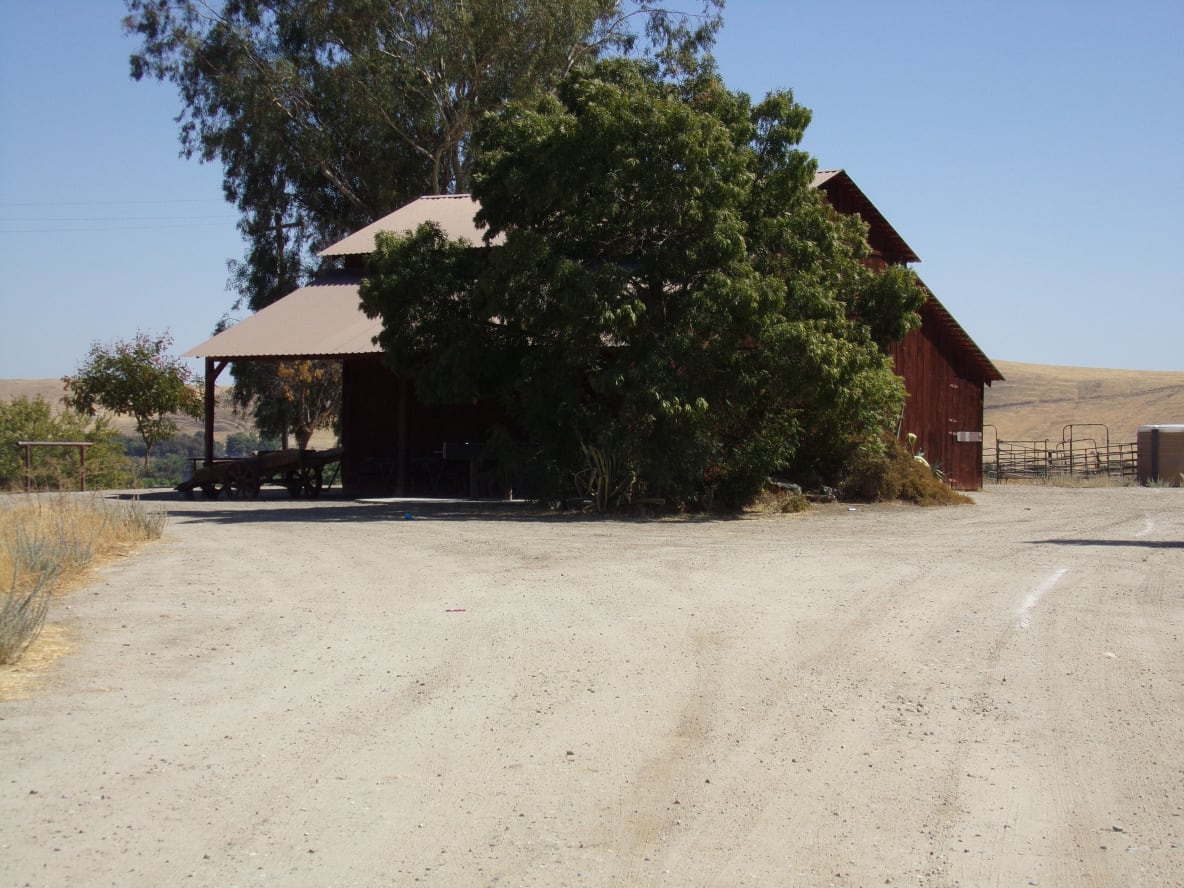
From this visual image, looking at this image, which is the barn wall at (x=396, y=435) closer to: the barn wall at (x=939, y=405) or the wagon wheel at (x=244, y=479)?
the wagon wheel at (x=244, y=479)

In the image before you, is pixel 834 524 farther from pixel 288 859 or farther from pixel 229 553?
pixel 288 859

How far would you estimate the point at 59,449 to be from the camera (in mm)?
32969

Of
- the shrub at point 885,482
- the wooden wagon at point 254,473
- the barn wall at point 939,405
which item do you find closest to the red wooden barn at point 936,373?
the barn wall at point 939,405

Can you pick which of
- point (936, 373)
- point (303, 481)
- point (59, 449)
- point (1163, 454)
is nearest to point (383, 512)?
point (303, 481)

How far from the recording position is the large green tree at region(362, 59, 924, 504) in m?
18.7

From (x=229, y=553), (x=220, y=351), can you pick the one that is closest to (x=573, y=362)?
(x=229, y=553)

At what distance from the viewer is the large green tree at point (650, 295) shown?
61.3 ft

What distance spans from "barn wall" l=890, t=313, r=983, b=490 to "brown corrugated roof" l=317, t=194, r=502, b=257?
11435mm

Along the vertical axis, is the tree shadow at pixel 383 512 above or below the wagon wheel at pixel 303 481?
below

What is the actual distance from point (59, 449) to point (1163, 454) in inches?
1402

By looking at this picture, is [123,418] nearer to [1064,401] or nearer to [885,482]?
[885,482]

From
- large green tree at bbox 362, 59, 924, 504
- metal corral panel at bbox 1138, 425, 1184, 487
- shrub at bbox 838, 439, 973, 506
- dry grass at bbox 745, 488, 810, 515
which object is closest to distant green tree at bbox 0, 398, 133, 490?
large green tree at bbox 362, 59, 924, 504

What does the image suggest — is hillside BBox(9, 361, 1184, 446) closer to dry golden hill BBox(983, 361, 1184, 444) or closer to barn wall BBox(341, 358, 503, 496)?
dry golden hill BBox(983, 361, 1184, 444)

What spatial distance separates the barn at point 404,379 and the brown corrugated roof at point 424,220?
3 cm
